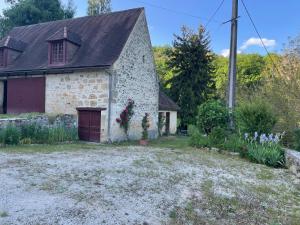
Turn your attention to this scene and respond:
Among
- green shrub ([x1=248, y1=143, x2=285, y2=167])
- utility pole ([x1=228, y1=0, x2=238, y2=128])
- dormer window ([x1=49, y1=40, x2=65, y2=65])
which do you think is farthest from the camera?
dormer window ([x1=49, y1=40, x2=65, y2=65])

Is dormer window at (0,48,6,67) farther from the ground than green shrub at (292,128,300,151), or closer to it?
farther from the ground

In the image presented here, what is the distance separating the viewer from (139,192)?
554 cm

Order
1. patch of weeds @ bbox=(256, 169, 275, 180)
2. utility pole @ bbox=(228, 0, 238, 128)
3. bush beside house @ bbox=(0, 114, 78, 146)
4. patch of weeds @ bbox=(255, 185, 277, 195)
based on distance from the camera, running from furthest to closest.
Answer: utility pole @ bbox=(228, 0, 238, 128) < bush beside house @ bbox=(0, 114, 78, 146) < patch of weeds @ bbox=(256, 169, 275, 180) < patch of weeds @ bbox=(255, 185, 277, 195)

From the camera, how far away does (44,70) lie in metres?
15.3

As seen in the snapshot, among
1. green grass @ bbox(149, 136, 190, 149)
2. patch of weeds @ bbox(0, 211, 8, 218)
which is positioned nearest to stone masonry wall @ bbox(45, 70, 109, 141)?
green grass @ bbox(149, 136, 190, 149)

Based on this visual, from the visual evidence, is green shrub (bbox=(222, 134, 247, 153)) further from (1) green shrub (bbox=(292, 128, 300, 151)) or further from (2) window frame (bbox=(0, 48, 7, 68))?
(2) window frame (bbox=(0, 48, 7, 68))

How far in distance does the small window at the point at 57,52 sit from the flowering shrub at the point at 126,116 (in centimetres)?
429

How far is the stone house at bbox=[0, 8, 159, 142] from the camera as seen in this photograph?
1411 centimetres

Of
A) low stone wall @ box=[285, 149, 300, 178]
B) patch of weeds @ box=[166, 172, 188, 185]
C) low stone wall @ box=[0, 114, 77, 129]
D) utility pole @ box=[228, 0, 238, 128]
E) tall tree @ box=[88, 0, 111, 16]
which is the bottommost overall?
patch of weeds @ box=[166, 172, 188, 185]

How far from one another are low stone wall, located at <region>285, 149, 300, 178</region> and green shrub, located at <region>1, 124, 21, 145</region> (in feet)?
31.6

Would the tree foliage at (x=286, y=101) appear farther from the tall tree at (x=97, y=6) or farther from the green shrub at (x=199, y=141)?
the tall tree at (x=97, y=6)

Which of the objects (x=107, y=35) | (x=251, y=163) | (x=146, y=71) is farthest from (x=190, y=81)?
(x=251, y=163)

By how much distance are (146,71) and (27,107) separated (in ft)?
23.8

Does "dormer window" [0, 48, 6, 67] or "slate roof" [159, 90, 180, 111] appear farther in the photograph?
"slate roof" [159, 90, 180, 111]
